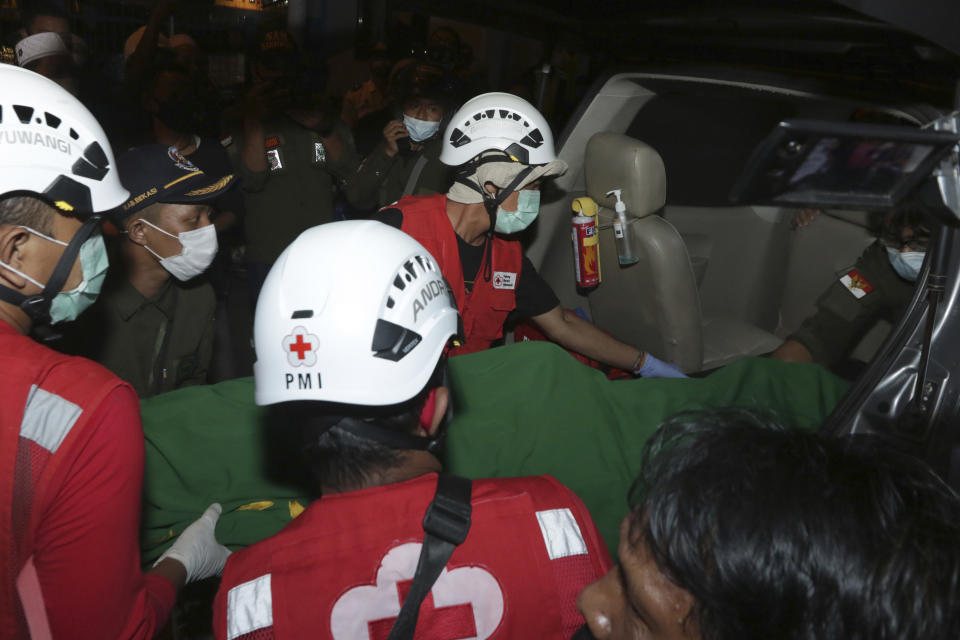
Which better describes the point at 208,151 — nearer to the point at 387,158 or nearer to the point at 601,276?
the point at 387,158

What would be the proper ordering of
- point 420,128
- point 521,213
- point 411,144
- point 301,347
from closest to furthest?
point 301,347
point 521,213
point 420,128
point 411,144

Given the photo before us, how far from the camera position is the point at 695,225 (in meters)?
4.61

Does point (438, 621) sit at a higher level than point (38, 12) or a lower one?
lower

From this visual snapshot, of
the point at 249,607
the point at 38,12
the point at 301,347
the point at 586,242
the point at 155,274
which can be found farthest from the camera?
the point at 38,12

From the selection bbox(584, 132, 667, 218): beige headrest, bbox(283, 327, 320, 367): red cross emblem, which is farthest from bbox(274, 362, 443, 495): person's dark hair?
bbox(584, 132, 667, 218): beige headrest

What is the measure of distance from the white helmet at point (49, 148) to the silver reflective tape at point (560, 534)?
1.26 metres

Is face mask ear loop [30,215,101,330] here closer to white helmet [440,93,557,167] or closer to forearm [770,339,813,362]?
white helmet [440,93,557,167]

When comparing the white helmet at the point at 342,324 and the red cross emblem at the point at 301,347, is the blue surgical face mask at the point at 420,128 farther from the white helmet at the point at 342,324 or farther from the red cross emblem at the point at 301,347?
the red cross emblem at the point at 301,347

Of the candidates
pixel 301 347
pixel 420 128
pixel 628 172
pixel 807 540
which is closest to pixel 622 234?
pixel 628 172

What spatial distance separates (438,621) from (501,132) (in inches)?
88.5

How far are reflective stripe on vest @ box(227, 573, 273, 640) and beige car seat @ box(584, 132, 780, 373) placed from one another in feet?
8.12

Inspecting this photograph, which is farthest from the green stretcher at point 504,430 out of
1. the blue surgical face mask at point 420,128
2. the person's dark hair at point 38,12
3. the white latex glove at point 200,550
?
the person's dark hair at point 38,12

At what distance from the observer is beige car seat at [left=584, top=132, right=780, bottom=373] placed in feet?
10.7

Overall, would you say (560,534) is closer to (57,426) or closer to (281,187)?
(57,426)
